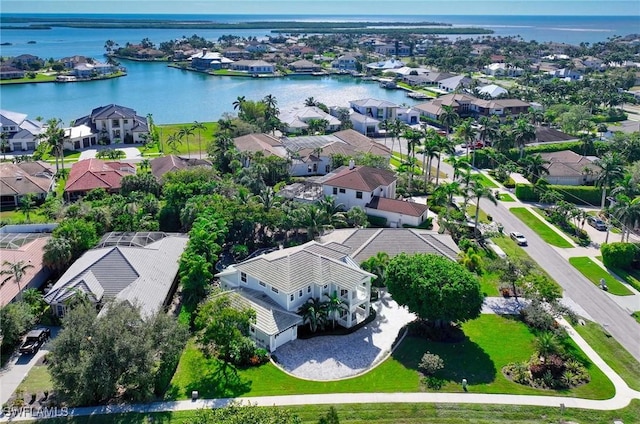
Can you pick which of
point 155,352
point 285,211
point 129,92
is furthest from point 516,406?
point 129,92

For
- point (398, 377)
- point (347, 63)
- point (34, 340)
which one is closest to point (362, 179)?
point (398, 377)

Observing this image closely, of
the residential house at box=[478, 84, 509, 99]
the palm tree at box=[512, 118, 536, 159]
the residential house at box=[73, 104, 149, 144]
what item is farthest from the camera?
the residential house at box=[478, 84, 509, 99]

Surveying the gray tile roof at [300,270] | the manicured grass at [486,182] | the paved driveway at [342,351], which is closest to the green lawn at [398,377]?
the paved driveway at [342,351]

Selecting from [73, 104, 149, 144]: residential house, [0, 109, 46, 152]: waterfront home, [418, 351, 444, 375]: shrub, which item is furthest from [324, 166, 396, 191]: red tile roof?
[0, 109, 46, 152]: waterfront home

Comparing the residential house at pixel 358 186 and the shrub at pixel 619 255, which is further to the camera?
the residential house at pixel 358 186

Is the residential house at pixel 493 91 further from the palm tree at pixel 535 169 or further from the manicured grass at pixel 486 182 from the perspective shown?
the palm tree at pixel 535 169

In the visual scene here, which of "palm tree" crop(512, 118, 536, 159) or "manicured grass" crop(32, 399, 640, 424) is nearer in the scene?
"manicured grass" crop(32, 399, 640, 424)

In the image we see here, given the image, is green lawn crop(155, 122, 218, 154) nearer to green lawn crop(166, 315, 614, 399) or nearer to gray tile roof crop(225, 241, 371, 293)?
gray tile roof crop(225, 241, 371, 293)
